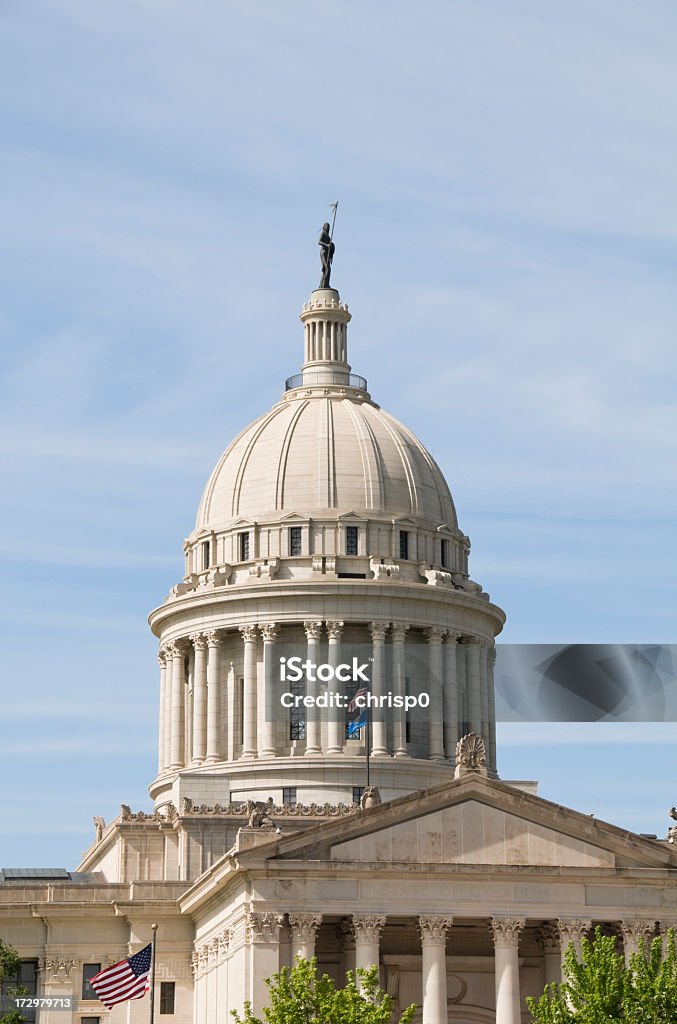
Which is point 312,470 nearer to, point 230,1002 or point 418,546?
point 418,546

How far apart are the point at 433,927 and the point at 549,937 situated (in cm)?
699

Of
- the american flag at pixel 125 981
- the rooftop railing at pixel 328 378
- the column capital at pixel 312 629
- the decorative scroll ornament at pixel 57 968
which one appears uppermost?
the rooftop railing at pixel 328 378

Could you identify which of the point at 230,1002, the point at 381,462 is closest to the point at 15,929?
the point at 230,1002

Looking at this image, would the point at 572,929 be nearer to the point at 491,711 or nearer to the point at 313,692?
the point at 313,692

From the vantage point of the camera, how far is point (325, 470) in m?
136

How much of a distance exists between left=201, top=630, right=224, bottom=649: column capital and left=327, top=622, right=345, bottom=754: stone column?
6.64 m

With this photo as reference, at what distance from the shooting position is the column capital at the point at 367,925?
100312mm

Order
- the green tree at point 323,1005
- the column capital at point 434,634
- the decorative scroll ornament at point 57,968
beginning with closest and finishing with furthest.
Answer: the green tree at point 323,1005 < the decorative scroll ornament at point 57,968 < the column capital at point 434,634

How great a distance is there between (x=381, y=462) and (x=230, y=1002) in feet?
142

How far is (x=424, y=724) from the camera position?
13388 cm

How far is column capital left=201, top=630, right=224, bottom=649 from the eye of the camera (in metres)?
135

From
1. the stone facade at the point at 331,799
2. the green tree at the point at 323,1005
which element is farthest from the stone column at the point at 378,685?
the green tree at the point at 323,1005

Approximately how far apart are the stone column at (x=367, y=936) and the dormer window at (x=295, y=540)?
37.6 metres

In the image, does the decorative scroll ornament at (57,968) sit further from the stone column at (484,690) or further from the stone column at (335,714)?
the stone column at (484,690)
